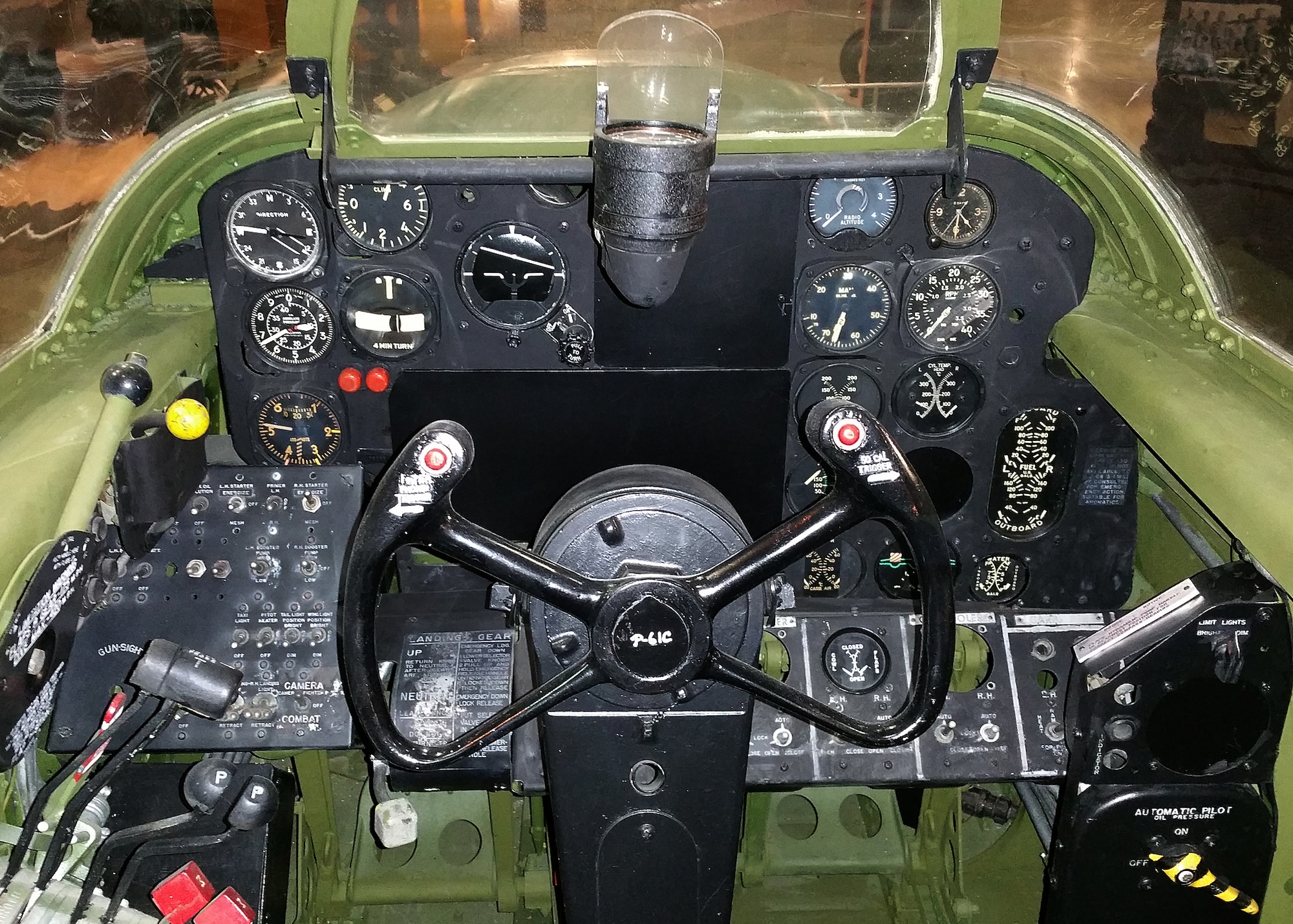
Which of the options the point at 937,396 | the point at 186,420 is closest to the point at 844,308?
the point at 937,396

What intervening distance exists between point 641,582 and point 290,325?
153 centimetres

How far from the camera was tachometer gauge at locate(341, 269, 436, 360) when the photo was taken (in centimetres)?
244

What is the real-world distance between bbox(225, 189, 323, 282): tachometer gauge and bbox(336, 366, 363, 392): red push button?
26cm

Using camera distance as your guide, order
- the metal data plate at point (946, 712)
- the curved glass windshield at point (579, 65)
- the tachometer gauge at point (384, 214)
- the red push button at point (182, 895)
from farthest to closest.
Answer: the tachometer gauge at point (384, 214) < the metal data plate at point (946, 712) < the curved glass windshield at point (579, 65) < the red push button at point (182, 895)

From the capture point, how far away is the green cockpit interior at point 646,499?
1.52m

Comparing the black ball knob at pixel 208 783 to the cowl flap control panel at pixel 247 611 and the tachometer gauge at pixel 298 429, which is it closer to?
the cowl flap control panel at pixel 247 611

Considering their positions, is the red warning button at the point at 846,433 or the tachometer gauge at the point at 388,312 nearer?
the red warning button at the point at 846,433

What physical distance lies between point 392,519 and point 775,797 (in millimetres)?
2126

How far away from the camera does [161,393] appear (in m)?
2.20

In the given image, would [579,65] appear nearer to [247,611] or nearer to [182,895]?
[247,611]

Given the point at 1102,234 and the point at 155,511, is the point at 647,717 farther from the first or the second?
the point at 1102,234

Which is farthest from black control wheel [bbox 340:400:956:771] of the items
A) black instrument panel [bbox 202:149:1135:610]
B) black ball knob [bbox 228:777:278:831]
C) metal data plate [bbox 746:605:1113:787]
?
black instrument panel [bbox 202:149:1135:610]

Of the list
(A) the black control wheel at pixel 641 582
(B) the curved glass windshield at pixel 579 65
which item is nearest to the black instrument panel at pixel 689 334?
(B) the curved glass windshield at pixel 579 65

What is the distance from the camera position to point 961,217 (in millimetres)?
2418
